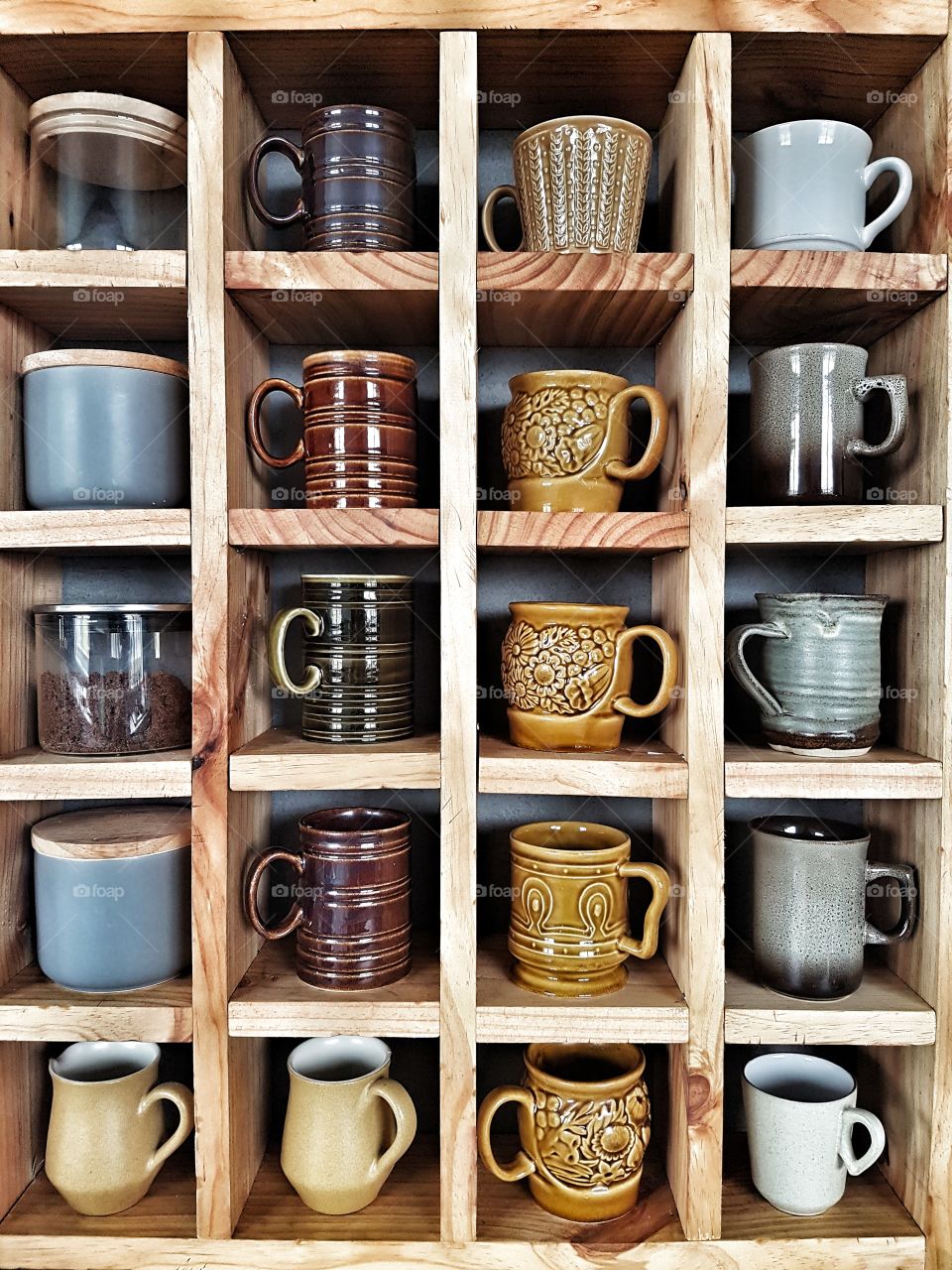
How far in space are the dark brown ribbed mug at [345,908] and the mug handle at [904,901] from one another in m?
0.44

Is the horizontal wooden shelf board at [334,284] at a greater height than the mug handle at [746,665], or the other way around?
the horizontal wooden shelf board at [334,284]

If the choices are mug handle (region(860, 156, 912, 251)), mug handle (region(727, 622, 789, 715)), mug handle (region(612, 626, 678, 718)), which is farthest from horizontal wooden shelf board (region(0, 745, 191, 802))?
mug handle (region(860, 156, 912, 251))

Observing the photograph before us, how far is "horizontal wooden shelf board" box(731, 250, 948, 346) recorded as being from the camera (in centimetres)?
84

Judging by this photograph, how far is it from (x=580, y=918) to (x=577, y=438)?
432mm

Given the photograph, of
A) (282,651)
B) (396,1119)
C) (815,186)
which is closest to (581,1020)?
(396,1119)

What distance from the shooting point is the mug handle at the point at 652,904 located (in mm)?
845

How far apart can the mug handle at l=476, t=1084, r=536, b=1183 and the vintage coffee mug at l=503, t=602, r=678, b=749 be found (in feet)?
1.03

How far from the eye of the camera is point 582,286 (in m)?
0.83

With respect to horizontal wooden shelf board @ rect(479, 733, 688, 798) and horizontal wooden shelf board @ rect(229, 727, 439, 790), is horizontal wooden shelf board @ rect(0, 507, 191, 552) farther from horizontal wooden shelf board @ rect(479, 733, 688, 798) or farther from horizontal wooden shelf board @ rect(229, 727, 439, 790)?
horizontal wooden shelf board @ rect(479, 733, 688, 798)

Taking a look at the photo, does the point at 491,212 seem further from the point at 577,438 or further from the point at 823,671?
the point at 823,671

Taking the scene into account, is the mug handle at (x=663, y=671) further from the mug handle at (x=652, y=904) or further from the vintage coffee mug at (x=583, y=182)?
the vintage coffee mug at (x=583, y=182)

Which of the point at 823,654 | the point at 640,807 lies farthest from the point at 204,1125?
the point at 823,654

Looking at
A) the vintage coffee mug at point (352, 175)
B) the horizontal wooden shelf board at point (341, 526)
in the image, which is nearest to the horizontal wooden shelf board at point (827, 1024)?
the horizontal wooden shelf board at point (341, 526)

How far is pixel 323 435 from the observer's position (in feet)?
2.88
